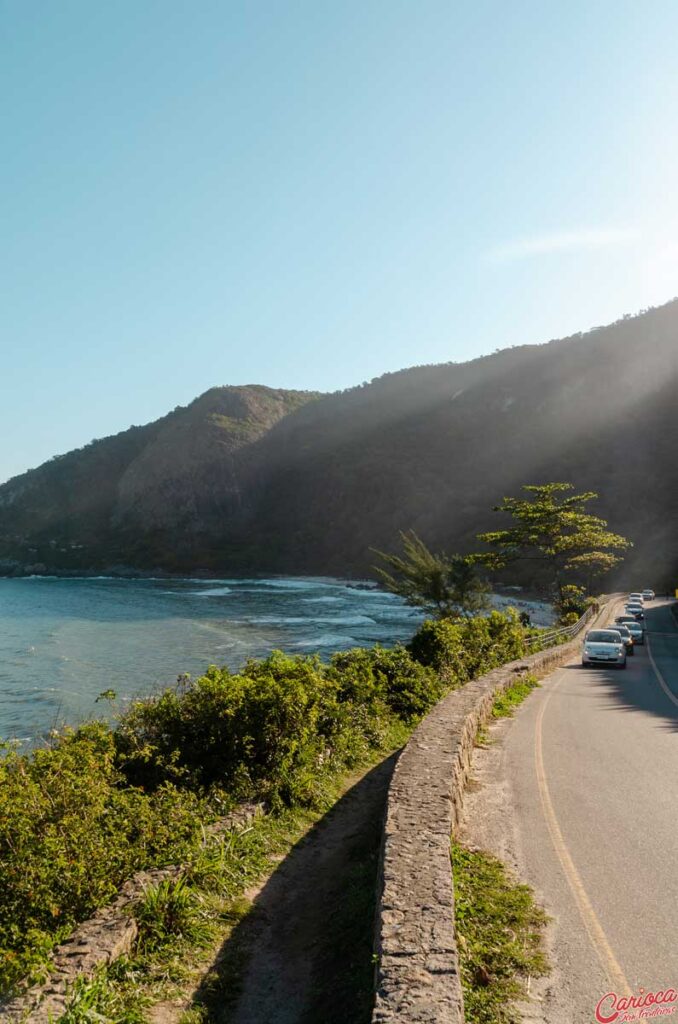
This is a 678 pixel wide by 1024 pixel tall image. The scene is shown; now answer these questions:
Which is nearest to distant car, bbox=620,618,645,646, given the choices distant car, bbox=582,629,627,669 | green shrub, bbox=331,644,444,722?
distant car, bbox=582,629,627,669

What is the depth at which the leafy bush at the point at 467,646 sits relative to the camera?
15.6 meters

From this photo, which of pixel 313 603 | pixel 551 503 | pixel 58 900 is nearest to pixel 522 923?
pixel 58 900

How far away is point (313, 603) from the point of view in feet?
252

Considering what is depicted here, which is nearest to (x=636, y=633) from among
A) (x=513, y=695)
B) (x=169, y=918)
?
(x=513, y=695)

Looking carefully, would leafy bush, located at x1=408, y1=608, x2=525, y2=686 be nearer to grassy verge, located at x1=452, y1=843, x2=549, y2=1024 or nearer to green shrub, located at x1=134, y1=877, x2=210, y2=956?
grassy verge, located at x1=452, y1=843, x2=549, y2=1024

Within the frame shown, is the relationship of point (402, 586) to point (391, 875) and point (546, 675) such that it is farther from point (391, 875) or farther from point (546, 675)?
point (391, 875)

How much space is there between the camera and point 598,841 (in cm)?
693

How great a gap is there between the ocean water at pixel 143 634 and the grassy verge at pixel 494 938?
4604mm

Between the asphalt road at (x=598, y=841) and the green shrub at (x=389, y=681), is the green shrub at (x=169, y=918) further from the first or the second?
the green shrub at (x=389, y=681)

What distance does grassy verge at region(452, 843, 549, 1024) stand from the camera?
4.23 m

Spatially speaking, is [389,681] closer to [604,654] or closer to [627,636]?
[604,654]

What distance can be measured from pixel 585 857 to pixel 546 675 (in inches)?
636

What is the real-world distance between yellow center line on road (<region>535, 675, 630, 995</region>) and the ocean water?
5.07 meters

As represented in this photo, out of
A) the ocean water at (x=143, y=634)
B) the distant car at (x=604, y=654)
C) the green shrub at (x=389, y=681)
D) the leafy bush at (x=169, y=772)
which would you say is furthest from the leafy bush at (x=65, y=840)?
the distant car at (x=604, y=654)
